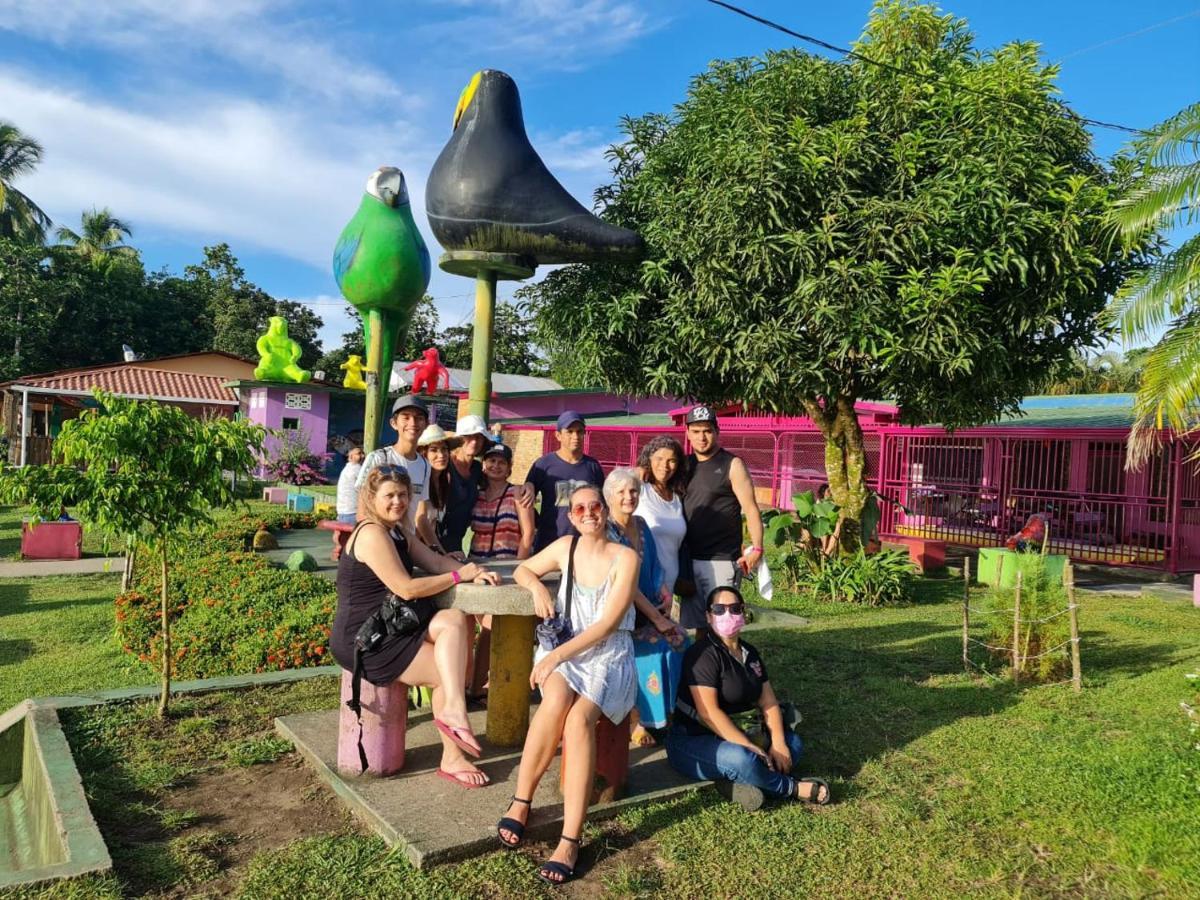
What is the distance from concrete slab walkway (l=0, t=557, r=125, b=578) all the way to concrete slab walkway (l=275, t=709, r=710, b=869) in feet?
26.5

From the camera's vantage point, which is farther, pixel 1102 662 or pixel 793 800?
pixel 1102 662

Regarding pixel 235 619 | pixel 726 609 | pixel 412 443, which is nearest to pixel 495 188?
pixel 412 443

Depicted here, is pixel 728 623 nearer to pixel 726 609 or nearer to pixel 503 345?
pixel 726 609

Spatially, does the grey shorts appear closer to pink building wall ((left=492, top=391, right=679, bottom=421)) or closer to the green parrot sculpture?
the green parrot sculpture

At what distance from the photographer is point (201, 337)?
39.8m

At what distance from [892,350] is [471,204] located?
4073 millimetres

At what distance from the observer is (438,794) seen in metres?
3.78

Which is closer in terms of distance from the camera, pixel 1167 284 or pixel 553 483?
pixel 553 483

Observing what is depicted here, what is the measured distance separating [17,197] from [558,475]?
39.9 m

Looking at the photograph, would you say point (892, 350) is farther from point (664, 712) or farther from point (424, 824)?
point (424, 824)

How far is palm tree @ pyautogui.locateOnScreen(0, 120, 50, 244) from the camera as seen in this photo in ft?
115

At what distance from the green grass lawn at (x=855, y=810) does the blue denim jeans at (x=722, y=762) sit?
0.39 ft

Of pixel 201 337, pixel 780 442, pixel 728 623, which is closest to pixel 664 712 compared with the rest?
pixel 728 623

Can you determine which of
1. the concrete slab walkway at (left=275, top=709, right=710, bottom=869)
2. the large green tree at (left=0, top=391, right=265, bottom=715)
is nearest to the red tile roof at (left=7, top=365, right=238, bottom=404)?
the large green tree at (left=0, top=391, right=265, bottom=715)
